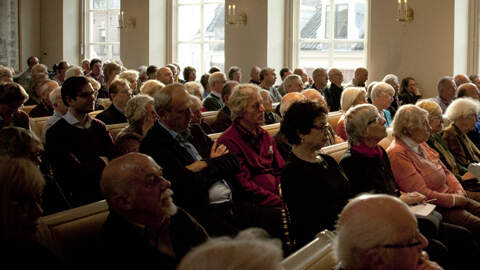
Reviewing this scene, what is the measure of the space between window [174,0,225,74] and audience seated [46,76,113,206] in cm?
902

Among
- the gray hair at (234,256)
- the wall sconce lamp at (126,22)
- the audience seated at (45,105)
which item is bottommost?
the gray hair at (234,256)

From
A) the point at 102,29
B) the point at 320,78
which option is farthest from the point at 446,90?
the point at 102,29

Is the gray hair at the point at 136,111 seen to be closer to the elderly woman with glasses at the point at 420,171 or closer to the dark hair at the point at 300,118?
the dark hair at the point at 300,118

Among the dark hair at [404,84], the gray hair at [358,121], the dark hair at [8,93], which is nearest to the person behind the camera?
the gray hair at [358,121]

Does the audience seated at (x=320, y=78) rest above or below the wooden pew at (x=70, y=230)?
above

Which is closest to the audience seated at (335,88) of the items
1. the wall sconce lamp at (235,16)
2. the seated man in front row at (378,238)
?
the wall sconce lamp at (235,16)

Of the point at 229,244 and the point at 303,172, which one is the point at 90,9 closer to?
the point at 303,172

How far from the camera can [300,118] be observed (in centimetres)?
375

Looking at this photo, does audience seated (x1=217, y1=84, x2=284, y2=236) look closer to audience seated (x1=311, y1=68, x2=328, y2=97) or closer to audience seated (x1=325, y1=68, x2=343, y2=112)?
audience seated (x1=325, y1=68, x2=343, y2=112)

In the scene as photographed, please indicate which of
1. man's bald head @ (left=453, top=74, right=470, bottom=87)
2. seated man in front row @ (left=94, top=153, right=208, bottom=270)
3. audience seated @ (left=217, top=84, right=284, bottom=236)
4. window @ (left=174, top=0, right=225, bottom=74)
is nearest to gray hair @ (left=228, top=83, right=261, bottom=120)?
audience seated @ (left=217, top=84, right=284, bottom=236)

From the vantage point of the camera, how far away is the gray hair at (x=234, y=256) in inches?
53.4

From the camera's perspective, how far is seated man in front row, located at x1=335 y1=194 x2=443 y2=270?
77.7 inches

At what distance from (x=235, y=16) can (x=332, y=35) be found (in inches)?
81.6

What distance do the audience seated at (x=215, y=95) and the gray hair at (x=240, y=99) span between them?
3.44 m
